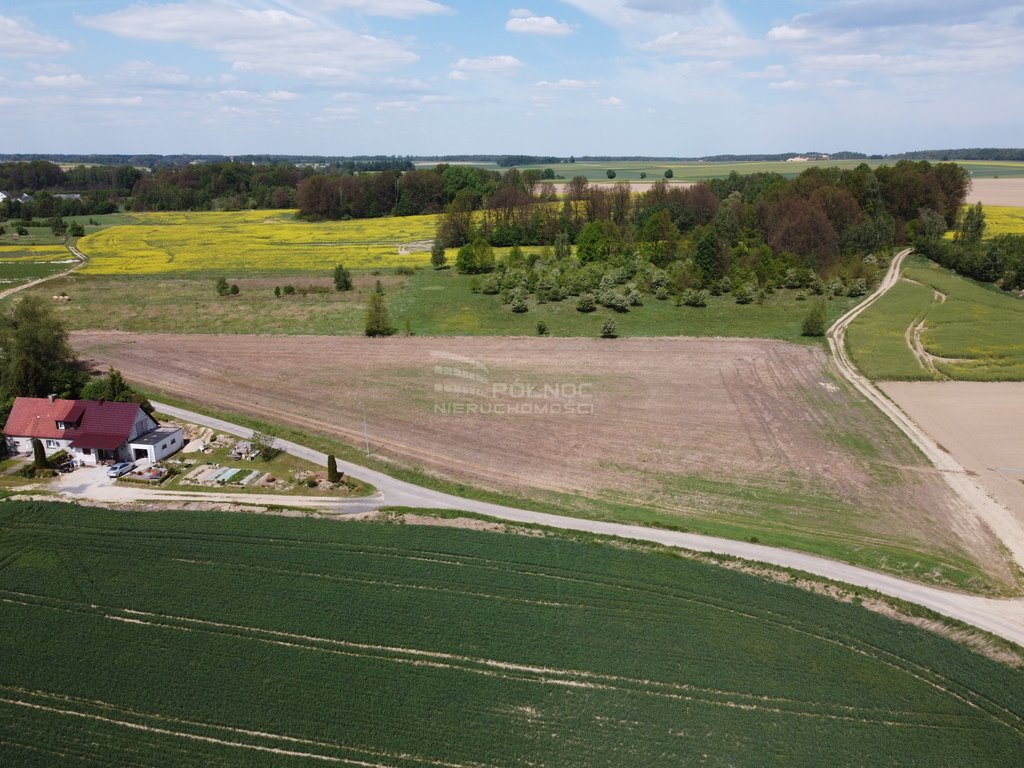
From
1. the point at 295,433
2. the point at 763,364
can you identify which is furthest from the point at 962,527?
the point at 295,433

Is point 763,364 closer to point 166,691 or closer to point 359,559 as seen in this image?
point 359,559

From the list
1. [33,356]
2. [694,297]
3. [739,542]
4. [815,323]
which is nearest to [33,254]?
[33,356]

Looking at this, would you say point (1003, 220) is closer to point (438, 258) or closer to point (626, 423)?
point (438, 258)

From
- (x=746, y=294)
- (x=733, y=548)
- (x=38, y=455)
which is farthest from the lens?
(x=746, y=294)

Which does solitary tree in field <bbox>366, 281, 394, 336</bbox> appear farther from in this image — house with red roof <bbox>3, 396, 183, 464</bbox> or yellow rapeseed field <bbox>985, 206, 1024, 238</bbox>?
yellow rapeseed field <bbox>985, 206, 1024, 238</bbox>

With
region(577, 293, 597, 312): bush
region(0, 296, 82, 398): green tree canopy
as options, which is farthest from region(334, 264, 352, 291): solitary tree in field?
region(0, 296, 82, 398): green tree canopy

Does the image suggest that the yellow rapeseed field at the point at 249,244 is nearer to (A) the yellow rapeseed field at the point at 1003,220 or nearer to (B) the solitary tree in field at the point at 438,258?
(B) the solitary tree in field at the point at 438,258
